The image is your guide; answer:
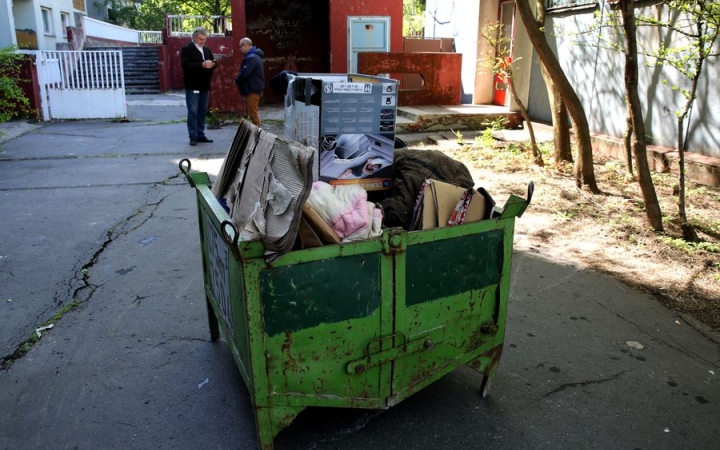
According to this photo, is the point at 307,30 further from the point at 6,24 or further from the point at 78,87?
the point at 6,24

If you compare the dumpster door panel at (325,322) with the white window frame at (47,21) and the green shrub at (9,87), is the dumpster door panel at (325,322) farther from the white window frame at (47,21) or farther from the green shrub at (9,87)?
the white window frame at (47,21)

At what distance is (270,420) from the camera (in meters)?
2.47

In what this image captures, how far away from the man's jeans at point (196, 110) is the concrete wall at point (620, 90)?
631cm

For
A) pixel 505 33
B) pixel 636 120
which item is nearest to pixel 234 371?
pixel 636 120

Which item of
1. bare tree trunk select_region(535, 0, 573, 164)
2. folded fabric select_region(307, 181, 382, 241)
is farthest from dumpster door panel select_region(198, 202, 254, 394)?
bare tree trunk select_region(535, 0, 573, 164)

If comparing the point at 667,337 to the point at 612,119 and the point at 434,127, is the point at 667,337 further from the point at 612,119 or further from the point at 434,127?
the point at 434,127

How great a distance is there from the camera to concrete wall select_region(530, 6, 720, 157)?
23.9ft

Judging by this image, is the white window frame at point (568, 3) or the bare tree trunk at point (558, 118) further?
the white window frame at point (568, 3)

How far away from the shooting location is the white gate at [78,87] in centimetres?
1348

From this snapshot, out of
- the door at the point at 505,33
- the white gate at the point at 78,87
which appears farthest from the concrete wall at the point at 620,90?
the white gate at the point at 78,87

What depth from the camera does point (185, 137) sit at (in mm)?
11703

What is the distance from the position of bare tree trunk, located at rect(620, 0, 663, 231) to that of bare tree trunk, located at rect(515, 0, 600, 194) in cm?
137

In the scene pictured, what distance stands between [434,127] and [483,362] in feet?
30.5

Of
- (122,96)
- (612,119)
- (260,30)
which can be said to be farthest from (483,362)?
(260,30)
